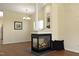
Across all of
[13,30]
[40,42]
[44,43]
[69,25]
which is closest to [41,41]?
[40,42]

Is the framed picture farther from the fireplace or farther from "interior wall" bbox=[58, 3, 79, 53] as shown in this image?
"interior wall" bbox=[58, 3, 79, 53]

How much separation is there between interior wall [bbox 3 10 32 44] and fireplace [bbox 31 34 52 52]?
0.29 metres

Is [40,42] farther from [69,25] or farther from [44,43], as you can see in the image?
[69,25]

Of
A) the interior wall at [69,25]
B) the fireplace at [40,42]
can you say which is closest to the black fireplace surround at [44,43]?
the fireplace at [40,42]

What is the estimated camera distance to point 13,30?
18.9 feet

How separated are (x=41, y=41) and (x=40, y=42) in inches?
2.9

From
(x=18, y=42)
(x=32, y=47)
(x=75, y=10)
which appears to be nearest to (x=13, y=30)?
(x=18, y=42)

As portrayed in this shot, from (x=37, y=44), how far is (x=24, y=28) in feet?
3.22

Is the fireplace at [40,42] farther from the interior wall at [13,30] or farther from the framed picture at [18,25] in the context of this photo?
the framed picture at [18,25]

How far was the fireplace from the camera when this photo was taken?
4878 millimetres

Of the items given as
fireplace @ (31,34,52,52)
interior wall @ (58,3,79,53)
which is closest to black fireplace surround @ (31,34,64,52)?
fireplace @ (31,34,52,52)

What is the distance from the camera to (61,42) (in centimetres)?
535

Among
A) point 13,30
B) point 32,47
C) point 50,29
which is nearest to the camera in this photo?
point 32,47

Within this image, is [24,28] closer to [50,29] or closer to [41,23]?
[41,23]
